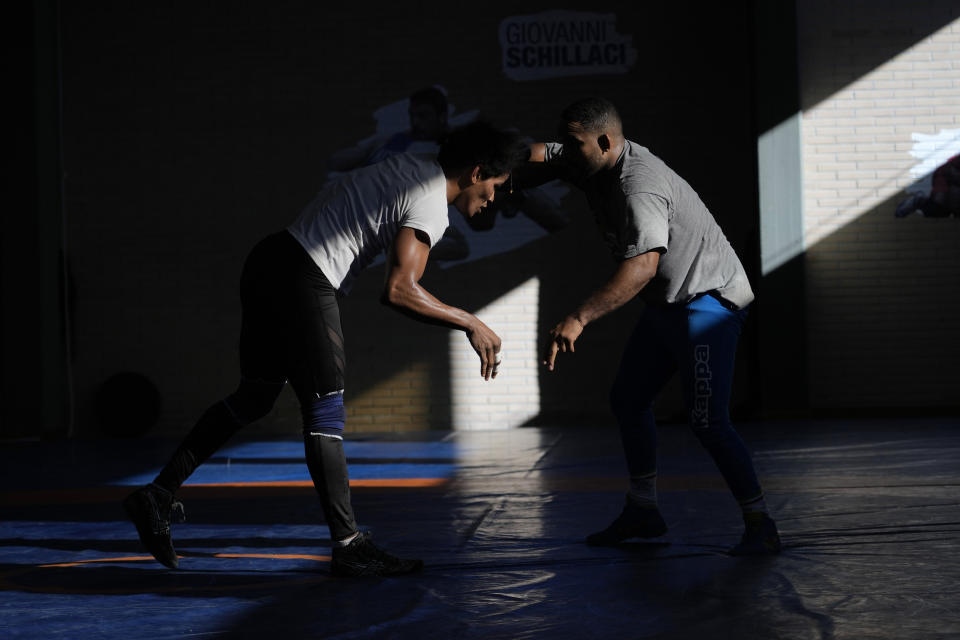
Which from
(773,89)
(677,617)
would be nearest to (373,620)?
(677,617)

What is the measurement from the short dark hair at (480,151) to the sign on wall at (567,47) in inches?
231

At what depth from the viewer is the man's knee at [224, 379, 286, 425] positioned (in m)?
3.35

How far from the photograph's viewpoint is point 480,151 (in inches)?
129

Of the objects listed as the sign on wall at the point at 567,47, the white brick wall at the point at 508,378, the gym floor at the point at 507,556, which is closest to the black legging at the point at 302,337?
the gym floor at the point at 507,556

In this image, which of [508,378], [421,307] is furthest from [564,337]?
[508,378]

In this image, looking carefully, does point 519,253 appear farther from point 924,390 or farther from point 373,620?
point 373,620

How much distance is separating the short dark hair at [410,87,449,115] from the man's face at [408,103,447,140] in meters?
0.03

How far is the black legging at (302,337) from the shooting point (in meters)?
3.16

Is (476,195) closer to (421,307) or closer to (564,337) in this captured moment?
(421,307)

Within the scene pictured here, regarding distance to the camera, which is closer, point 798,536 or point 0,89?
point 798,536

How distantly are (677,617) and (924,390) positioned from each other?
22.0 feet

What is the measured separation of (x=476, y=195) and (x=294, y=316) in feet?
2.35

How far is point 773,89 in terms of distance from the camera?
855cm

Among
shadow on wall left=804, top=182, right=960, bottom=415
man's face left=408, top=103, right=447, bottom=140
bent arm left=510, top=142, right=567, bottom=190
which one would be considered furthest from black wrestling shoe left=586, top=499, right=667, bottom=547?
man's face left=408, top=103, right=447, bottom=140
